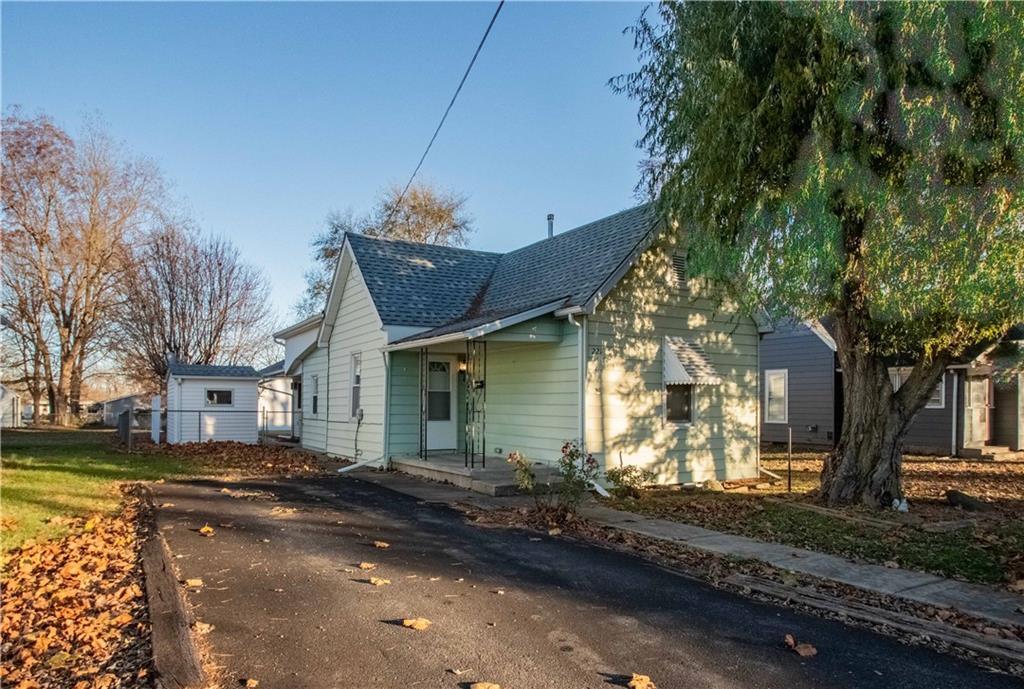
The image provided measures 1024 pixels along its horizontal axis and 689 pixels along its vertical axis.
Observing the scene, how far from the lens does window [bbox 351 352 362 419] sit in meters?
15.7

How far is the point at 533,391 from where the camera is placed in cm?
1227

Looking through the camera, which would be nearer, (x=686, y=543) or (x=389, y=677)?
(x=389, y=677)

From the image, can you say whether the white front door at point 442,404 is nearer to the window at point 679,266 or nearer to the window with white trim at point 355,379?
the window with white trim at point 355,379

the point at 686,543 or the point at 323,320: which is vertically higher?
the point at 323,320

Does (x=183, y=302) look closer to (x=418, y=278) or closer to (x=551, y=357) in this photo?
(x=418, y=278)

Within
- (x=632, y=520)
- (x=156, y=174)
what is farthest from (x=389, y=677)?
(x=156, y=174)

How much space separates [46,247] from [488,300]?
28.0m

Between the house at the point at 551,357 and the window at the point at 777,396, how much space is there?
8.73 meters

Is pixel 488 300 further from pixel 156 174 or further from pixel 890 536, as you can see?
pixel 156 174

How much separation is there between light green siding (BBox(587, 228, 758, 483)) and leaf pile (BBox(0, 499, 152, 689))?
722 centimetres

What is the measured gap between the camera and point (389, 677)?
144 inches

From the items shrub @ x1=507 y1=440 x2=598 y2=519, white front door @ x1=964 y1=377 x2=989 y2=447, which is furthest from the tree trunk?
white front door @ x1=964 y1=377 x2=989 y2=447

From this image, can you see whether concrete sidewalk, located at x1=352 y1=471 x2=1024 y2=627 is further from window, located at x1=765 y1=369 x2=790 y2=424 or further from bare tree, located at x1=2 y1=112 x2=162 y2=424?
bare tree, located at x1=2 y1=112 x2=162 y2=424

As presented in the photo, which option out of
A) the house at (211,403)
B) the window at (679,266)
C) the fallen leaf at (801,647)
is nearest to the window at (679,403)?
the window at (679,266)
